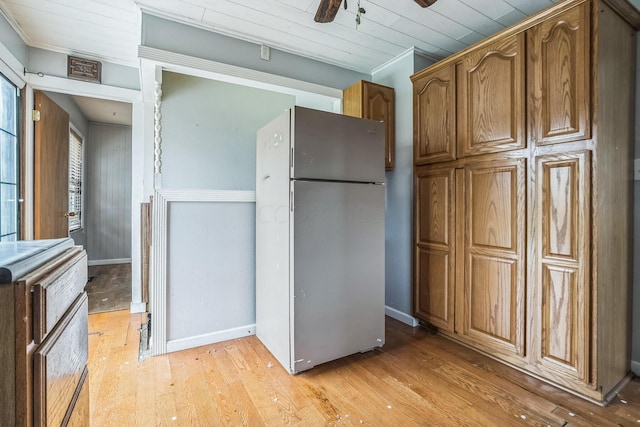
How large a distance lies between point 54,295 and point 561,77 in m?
2.36

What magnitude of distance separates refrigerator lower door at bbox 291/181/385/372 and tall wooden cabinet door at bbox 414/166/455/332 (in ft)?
1.71

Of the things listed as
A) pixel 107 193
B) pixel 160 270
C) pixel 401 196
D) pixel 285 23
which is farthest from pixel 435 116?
pixel 107 193

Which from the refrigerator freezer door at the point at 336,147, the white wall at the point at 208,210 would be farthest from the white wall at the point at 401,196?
the white wall at the point at 208,210

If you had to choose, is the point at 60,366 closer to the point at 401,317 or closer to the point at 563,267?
the point at 563,267

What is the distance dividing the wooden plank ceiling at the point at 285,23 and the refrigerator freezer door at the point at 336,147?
2.54 feet

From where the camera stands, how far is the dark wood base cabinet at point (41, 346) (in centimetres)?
51

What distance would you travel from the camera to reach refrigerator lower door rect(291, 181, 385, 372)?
75.4 inches

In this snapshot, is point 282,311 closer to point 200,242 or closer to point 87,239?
point 200,242

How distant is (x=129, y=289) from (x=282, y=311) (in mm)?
2782

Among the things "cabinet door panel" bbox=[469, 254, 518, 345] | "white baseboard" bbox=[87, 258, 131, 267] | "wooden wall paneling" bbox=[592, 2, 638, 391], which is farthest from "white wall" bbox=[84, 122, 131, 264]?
"wooden wall paneling" bbox=[592, 2, 638, 391]

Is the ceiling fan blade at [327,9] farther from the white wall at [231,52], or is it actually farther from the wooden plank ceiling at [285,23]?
the white wall at [231,52]

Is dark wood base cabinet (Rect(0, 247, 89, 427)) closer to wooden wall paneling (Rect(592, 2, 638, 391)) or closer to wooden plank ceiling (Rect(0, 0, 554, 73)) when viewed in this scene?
wooden plank ceiling (Rect(0, 0, 554, 73))

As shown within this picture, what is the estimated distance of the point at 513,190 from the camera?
1.96m

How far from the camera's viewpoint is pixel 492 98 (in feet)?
6.74
